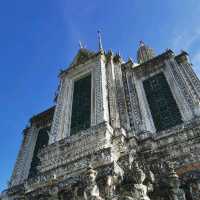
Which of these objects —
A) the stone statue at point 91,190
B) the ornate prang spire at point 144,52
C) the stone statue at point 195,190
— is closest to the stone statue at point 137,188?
the stone statue at point 91,190

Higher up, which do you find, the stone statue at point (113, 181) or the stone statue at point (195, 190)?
the stone statue at point (113, 181)

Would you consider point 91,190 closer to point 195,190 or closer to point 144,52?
point 195,190

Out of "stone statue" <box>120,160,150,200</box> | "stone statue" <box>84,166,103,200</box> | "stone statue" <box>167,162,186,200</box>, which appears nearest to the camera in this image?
"stone statue" <box>120,160,150,200</box>

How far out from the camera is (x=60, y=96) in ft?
52.4

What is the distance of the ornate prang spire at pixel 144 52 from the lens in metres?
28.0

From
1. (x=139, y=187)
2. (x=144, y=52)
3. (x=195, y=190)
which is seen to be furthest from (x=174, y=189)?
(x=144, y=52)

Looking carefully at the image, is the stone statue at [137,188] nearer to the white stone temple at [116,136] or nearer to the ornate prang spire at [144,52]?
the white stone temple at [116,136]

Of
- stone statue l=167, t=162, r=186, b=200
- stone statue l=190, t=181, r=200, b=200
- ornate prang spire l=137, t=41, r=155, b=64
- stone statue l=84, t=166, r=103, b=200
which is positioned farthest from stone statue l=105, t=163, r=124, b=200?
ornate prang spire l=137, t=41, r=155, b=64

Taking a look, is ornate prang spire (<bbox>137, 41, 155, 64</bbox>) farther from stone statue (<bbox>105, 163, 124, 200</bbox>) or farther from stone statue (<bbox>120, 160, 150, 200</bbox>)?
stone statue (<bbox>120, 160, 150, 200</bbox>)

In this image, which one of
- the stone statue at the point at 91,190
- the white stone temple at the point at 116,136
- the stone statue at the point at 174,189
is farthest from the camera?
the white stone temple at the point at 116,136

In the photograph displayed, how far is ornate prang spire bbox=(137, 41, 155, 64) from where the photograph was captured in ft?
92.0

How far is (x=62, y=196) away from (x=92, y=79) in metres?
7.82

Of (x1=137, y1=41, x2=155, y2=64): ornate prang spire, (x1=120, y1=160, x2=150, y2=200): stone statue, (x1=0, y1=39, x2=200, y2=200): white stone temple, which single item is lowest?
(x1=120, y1=160, x2=150, y2=200): stone statue

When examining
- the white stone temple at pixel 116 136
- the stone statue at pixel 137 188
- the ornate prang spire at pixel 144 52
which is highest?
the ornate prang spire at pixel 144 52
